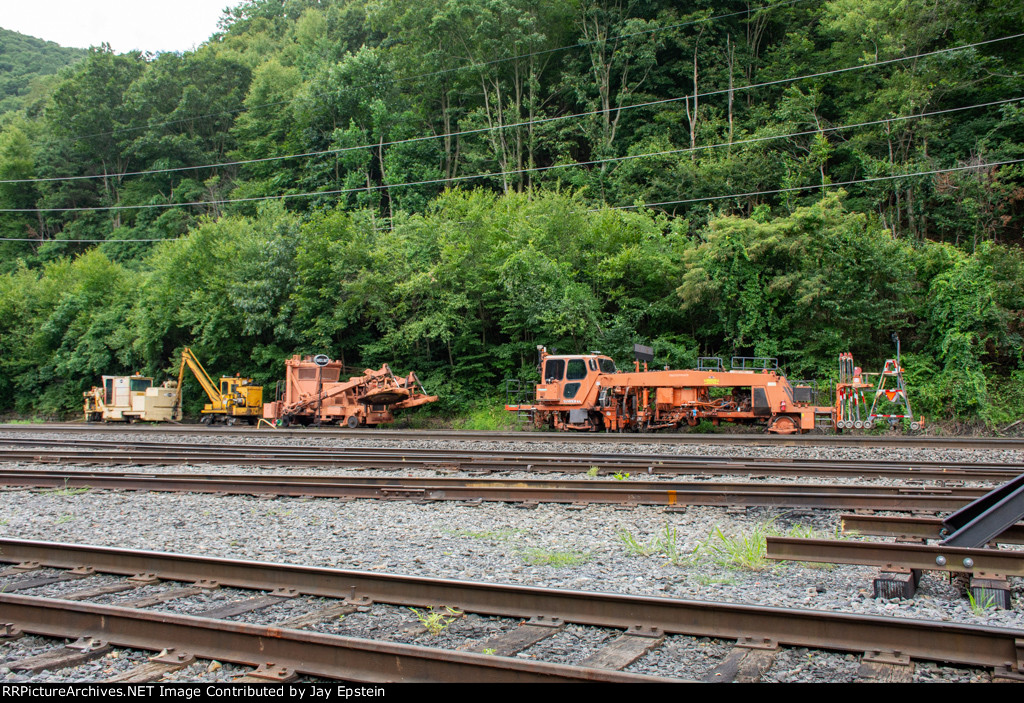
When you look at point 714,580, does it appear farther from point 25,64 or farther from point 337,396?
point 25,64

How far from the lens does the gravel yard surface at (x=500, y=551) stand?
4469mm

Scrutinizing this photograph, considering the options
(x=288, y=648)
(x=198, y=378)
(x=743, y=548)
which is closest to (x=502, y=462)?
(x=743, y=548)

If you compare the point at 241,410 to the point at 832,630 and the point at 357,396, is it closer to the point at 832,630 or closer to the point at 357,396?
the point at 357,396

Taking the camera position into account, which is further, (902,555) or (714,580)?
(714,580)

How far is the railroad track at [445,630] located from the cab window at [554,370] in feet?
56.9

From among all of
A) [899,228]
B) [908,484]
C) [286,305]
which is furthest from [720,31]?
[908,484]

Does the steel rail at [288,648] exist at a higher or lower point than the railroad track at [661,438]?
higher

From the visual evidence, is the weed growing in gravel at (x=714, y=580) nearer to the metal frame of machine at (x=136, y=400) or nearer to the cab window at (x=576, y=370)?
the cab window at (x=576, y=370)

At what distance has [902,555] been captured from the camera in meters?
5.63

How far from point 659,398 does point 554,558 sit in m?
15.6

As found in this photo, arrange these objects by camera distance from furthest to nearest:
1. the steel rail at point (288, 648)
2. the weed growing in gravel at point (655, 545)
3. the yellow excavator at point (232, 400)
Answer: the yellow excavator at point (232, 400), the weed growing in gravel at point (655, 545), the steel rail at point (288, 648)

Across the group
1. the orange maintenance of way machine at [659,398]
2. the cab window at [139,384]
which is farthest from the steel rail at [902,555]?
the cab window at [139,384]

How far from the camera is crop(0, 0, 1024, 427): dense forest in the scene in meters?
25.3

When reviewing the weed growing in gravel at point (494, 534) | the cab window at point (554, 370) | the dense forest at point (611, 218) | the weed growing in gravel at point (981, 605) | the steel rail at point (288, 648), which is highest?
the dense forest at point (611, 218)
